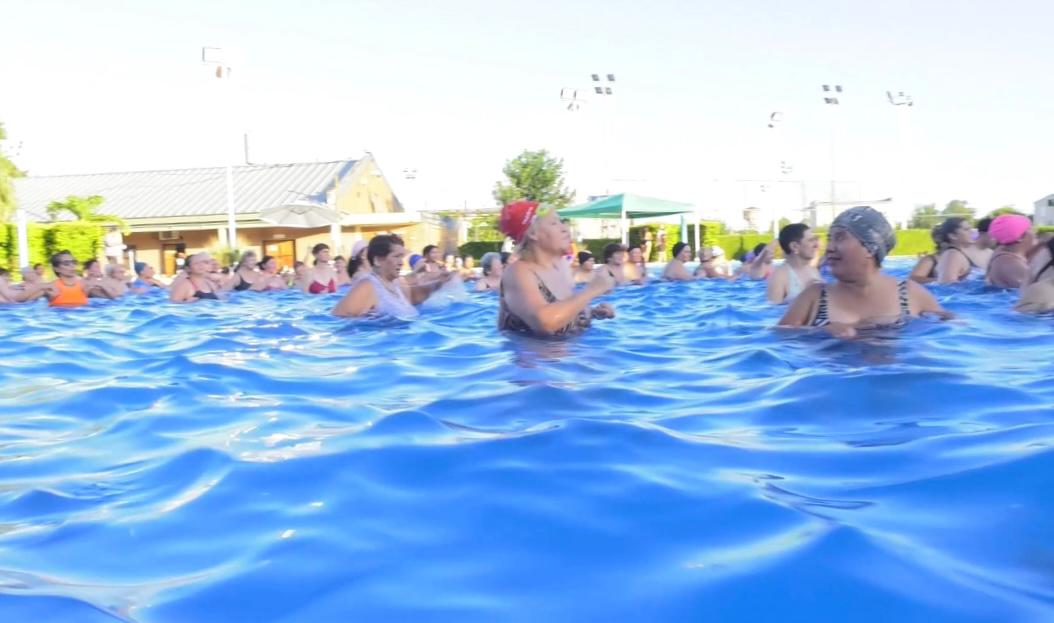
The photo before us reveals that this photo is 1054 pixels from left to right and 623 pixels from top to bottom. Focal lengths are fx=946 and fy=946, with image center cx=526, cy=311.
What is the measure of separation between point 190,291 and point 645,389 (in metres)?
8.50

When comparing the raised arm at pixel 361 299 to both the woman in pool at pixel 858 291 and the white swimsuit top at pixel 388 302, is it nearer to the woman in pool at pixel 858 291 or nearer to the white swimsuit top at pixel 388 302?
the white swimsuit top at pixel 388 302

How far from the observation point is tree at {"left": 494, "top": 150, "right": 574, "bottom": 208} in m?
45.6

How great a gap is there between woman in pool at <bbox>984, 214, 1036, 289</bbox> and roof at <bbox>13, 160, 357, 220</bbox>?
86.0ft

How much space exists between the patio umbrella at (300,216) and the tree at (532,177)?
2125cm

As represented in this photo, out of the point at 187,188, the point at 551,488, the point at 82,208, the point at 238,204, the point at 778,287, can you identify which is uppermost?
the point at 187,188

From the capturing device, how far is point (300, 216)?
24.2 metres

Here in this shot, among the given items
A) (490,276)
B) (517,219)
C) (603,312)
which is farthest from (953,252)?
(490,276)

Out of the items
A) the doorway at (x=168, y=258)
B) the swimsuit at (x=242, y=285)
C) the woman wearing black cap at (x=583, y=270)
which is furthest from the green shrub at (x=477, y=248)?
the woman wearing black cap at (x=583, y=270)

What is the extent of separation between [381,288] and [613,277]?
7.13ft

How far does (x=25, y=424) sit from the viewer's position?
369cm

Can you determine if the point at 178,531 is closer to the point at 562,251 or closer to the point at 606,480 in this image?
the point at 606,480

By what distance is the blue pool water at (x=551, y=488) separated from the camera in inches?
69.8

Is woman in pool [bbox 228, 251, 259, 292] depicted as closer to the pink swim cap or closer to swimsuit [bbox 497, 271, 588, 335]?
swimsuit [bbox 497, 271, 588, 335]

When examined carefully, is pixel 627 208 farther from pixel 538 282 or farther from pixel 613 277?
pixel 538 282
